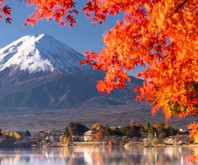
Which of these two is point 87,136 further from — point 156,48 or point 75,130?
point 156,48

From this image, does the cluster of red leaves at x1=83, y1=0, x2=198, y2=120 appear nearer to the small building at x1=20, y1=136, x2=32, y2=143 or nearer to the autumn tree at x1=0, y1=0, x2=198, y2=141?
the autumn tree at x1=0, y1=0, x2=198, y2=141

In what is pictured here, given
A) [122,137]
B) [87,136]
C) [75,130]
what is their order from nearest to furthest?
1. [122,137]
2. [87,136]
3. [75,130]

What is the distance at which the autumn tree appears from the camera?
6.58m

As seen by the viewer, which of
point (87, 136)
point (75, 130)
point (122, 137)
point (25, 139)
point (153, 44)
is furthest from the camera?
point (25, 139)

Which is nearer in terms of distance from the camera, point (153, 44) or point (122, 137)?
point (153, 44)

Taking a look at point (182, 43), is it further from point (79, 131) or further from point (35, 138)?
point (35, 138)

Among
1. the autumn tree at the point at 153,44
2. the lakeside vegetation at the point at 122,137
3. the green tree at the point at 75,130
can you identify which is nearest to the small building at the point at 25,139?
the lakeside vegetation at the point at 122,137

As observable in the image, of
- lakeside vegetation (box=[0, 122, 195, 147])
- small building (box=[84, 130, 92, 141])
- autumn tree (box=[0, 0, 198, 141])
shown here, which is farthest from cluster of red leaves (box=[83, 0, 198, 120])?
small building (box=[84, 130, 92, 141])

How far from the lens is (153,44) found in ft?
22.6

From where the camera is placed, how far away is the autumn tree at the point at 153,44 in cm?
658

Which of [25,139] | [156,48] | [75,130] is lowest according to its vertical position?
[156,48]

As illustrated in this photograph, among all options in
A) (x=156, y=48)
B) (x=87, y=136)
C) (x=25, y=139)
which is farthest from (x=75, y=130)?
(x=156, y=48)

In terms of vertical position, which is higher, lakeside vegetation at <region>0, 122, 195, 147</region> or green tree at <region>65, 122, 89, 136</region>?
green tree at <region>65, 122, 89, 136</region>

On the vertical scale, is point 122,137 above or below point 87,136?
below
